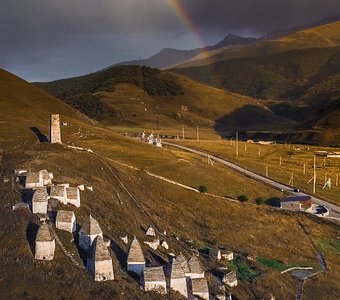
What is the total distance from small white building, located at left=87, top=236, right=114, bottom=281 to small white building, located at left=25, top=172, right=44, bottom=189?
11.8 metres

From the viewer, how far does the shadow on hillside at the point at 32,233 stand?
3228cm

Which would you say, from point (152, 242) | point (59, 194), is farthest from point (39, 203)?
point (152, 242)

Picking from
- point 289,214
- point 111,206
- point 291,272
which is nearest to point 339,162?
point 289,214

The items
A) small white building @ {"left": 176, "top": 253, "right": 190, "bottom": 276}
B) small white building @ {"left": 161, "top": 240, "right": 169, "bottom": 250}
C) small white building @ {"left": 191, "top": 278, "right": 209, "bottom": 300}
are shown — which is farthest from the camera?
small white building @ {"left": 161, "top": 240, "right": 169, "bottom": 250}

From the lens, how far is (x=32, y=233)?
3362cm

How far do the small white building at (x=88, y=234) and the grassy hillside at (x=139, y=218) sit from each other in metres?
0.85

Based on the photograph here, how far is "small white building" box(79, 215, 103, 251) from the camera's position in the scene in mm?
33969

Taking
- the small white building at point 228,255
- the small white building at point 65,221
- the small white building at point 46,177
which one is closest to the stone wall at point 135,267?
the small white building at point 65,221

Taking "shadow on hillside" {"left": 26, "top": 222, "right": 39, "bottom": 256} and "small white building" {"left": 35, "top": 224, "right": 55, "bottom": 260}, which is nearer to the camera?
"small white building" {"left": 35, "top": 224, "right": 55, "bottom": 260}

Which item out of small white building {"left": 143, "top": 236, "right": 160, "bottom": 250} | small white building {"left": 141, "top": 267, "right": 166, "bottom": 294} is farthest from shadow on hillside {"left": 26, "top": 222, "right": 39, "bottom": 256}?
small white building {"left": 143, "top": 236, "right": 160, "bottom": 250}

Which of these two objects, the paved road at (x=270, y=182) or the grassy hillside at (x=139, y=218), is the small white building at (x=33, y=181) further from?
the paved road at (x=270, y=182)

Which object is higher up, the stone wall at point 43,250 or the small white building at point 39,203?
the small white building at point 39,203

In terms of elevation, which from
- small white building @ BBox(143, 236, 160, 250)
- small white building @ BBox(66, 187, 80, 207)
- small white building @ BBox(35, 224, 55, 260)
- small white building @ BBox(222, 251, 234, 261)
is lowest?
small white building @ BBox(222, 251, 234, 261)

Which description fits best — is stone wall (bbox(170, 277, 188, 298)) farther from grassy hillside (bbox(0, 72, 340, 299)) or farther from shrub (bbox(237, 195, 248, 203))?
shrub (bbox(237, 195, 248, 203))
